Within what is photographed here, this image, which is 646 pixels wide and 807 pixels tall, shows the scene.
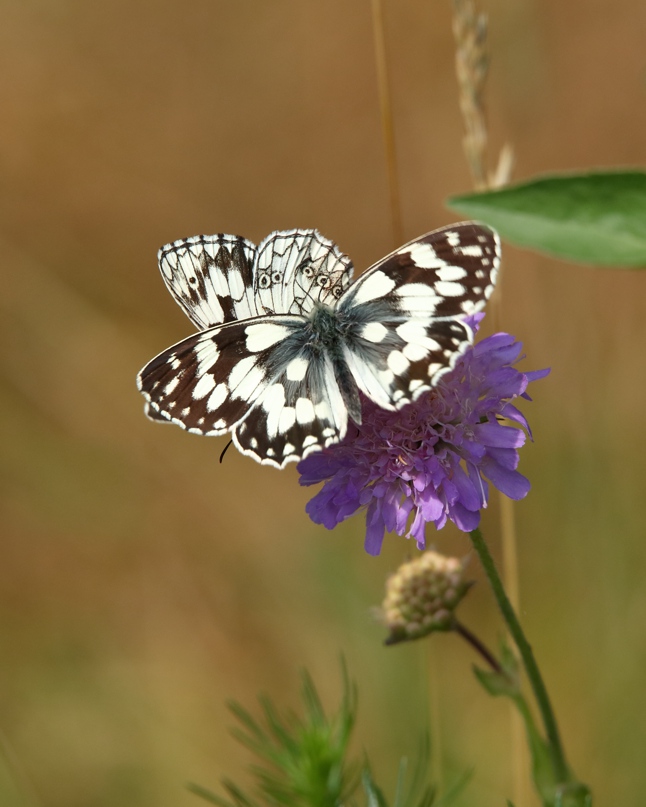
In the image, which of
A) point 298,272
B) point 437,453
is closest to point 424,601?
point 437,453

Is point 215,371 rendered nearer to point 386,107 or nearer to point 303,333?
point 303,333

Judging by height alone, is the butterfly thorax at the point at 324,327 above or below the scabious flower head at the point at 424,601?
above

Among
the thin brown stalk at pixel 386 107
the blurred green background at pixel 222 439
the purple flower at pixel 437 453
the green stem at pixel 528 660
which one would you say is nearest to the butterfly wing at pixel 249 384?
the purple flower at pixel 437 453

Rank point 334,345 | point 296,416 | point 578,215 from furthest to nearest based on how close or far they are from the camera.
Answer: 1. point 334,345
2. point 296,416
3. point 578,215

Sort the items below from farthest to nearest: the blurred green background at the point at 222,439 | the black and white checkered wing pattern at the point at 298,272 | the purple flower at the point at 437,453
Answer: the blurred green background at the point at 222,439 → the black and white checkered wing pattern at the point at 298,272 → the purple flower at the point at 437,453

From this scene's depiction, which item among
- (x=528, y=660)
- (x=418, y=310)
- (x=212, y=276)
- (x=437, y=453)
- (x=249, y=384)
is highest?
(x=212, y=276)

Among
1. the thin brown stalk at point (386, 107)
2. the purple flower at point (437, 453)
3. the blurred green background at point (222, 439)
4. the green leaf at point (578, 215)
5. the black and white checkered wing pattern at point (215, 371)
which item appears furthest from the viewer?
the blurred green background at point (222, 439)

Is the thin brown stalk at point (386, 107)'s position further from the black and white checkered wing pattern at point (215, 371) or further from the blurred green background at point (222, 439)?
the blurred green background at point (222, 439)
